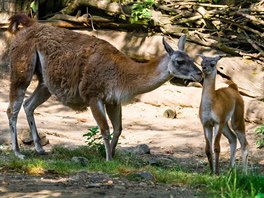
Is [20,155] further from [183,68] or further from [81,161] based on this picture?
[183,68]

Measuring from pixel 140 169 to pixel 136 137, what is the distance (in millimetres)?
4548

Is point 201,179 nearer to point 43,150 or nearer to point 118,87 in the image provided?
point 118,87

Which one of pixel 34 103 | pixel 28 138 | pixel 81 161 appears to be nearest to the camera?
pixel 81 161

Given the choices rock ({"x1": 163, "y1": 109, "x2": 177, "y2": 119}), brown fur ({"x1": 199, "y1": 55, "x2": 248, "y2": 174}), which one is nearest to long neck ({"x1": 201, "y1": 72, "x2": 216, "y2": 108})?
brown fur ({"x1": 199, "y1": 55, "x2": 248, "y2": 174})

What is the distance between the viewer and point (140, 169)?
23.7 feet

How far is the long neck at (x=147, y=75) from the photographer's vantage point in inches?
338

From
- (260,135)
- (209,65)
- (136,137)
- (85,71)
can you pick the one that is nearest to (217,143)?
(209,65)

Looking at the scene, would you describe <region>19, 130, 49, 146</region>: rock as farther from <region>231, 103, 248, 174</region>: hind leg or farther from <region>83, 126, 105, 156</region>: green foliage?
<region>231, 103, 248, 174</region>: hind leg

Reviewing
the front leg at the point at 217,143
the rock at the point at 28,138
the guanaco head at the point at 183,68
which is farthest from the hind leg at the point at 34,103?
the front leg at the point at 217,143

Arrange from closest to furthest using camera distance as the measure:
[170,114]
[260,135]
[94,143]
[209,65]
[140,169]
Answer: [140,169] → [209,65] → [94,143] → [260,135] → [170,114]

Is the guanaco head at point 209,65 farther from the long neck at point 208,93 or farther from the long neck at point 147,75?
the long neck at point 147,75

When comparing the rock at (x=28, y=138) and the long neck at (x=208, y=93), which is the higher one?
the long neck at (x=208, y=93)

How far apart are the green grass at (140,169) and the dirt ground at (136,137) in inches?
8.4

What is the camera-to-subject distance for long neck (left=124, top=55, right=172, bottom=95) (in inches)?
338
